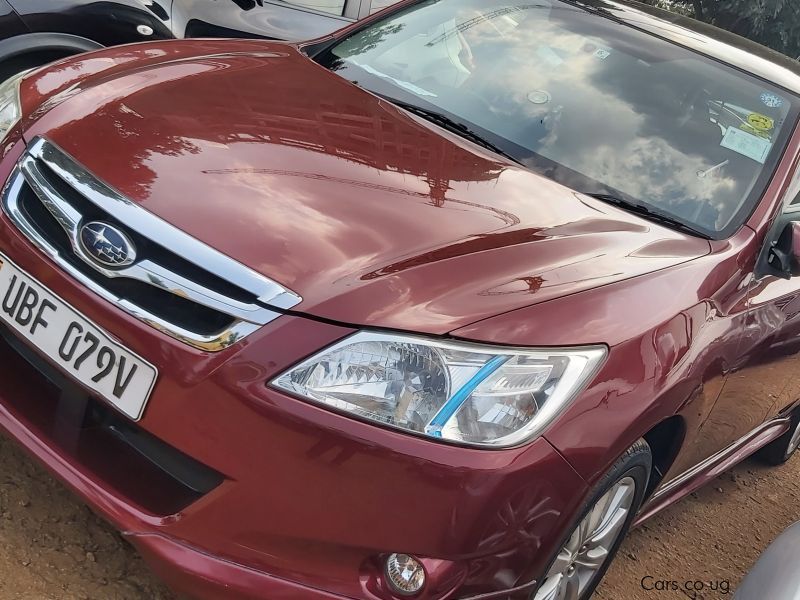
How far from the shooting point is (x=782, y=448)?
389 centimetres

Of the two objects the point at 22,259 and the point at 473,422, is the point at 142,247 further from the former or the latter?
the point at 473,422

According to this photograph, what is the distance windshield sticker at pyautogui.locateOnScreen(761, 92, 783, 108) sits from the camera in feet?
9.48

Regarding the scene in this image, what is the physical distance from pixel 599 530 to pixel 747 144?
1333mm

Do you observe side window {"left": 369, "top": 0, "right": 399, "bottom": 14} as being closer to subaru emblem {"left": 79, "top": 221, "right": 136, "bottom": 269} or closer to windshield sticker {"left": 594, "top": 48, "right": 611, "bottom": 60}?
windshield sticker {"left": 594, "top": 48, "right": 611, "bottom": 60}

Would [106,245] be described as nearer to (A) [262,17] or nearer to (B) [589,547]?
(B) [589,547]

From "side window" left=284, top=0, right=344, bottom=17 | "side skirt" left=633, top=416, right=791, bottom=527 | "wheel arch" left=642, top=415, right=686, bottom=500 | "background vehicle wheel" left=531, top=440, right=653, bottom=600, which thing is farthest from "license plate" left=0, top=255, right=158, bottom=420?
"side window" left=284, top=0, right=344, bottom=17

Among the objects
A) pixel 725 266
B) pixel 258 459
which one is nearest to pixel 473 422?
pixel 258 459

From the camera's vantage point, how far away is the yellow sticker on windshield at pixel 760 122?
9.23 ft

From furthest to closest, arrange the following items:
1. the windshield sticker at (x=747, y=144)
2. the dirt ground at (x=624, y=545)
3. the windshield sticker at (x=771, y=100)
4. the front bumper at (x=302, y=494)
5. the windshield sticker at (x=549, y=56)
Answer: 1. the windshield sticker at (x=549, y=56)
2. the windshield sticker at (x=771, y=100)
3. the windshield sticker at (x=747, y=144)
4. the dirt ground at (x=624, y=545)
5. the front bumper at (x=302, y=494)

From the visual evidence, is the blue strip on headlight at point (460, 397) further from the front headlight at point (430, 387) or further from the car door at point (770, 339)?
the car door at point (770, 339)

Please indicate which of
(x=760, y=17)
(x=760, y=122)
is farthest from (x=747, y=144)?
(x=760, y=17)

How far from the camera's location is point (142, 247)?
181cm

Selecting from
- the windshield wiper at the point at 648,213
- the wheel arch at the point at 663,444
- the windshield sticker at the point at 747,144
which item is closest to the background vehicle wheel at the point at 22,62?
the windshield wiper at the point at 648,213

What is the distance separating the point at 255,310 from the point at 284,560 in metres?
0.49
